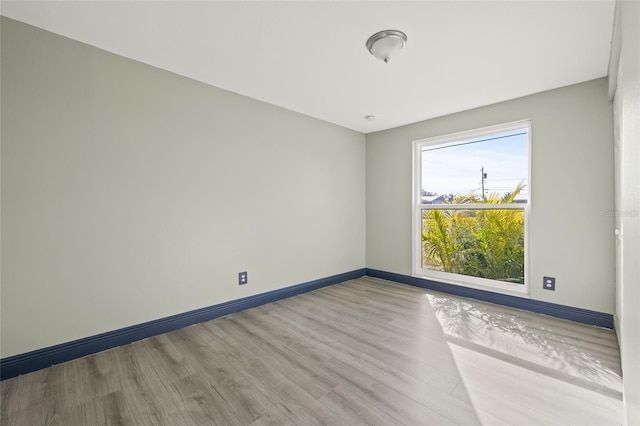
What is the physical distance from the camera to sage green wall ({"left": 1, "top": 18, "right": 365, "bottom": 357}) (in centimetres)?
190

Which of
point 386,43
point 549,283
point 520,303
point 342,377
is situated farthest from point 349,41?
point 520,303

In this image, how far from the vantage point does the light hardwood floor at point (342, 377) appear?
153 cm

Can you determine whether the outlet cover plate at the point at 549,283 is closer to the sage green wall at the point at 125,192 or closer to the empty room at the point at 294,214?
the empty room at the point at 294,214

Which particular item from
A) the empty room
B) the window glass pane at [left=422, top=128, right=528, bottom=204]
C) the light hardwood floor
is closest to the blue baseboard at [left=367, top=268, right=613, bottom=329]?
the empty room

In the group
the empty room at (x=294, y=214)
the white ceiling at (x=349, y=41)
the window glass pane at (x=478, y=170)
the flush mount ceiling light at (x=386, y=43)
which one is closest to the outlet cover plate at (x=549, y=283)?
the empty room at (x=294, y=214)

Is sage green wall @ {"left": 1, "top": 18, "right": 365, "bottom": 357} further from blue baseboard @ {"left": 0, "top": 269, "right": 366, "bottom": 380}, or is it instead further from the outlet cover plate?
the outlet cover plate

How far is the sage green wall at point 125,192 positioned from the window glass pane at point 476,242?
1.93m

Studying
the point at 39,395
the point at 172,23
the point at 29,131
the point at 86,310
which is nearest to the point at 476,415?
the point at 39,395

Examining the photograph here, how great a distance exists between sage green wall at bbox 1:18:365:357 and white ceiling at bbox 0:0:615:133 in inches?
10.5

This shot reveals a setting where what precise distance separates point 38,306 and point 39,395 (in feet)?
1.89

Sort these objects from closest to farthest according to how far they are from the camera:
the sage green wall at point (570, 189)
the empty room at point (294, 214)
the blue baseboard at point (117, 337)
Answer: the empty room at point (294, 214), the blue baseboard at point (117, 337), the sage green wall at point (570, 189)

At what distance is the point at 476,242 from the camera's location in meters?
3.58

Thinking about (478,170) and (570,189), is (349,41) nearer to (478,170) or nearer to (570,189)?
(478,170)

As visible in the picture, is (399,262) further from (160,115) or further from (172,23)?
(172,23)
